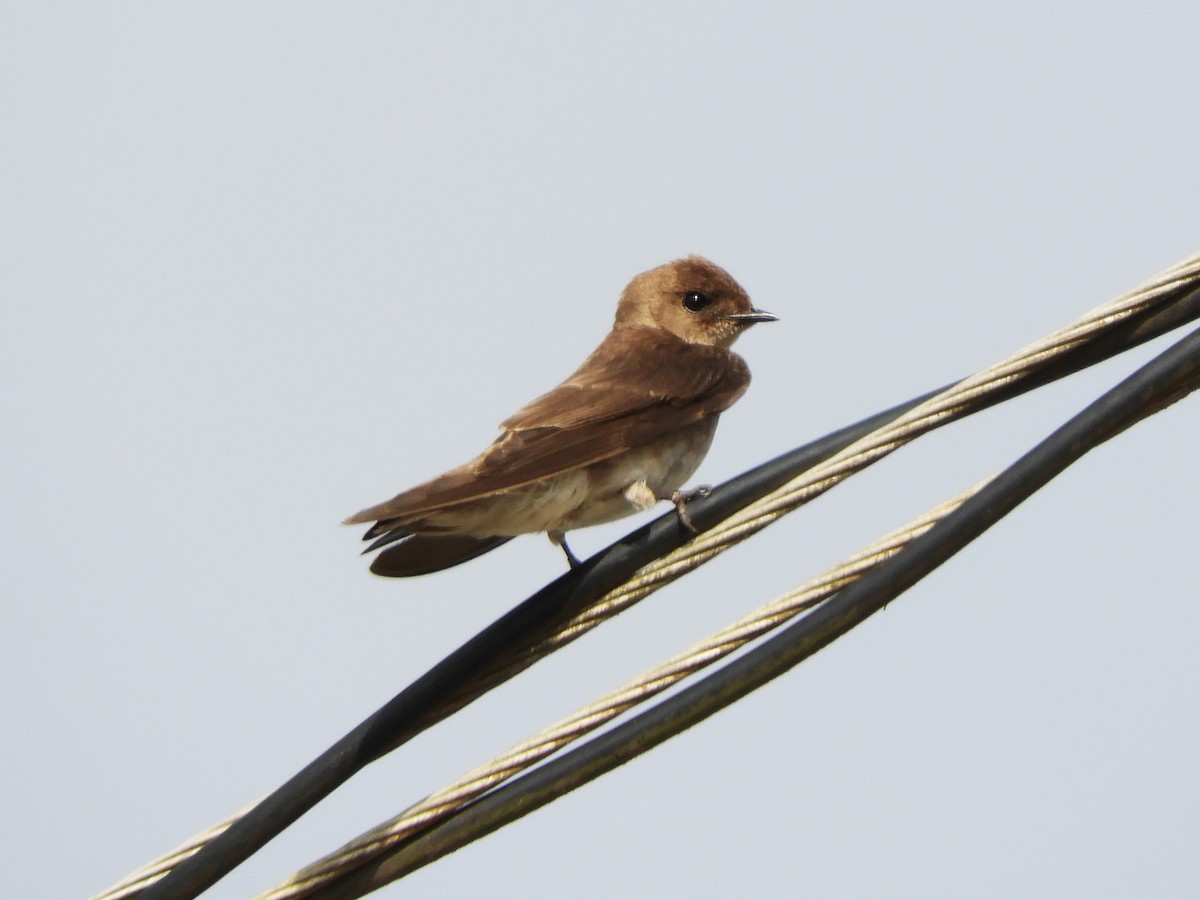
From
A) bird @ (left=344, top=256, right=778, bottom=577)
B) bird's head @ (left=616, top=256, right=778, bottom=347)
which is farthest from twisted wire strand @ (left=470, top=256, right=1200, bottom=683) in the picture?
bird's head @ (left=616, top=256, right=778, bottom=347)

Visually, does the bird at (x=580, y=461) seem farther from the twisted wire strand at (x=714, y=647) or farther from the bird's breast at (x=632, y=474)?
the twisted wire strand at (x=714, y=647)

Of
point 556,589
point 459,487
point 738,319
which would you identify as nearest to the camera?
point 556,589

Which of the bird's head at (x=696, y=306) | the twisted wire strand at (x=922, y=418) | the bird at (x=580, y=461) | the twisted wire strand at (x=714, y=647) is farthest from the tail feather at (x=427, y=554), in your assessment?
the bird's head at (x=696, y=306)

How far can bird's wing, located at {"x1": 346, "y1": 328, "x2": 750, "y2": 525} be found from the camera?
4.70m

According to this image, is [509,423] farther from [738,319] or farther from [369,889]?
[738,319]

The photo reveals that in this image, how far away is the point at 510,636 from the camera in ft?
13.0

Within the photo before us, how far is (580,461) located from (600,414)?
1.10 ft

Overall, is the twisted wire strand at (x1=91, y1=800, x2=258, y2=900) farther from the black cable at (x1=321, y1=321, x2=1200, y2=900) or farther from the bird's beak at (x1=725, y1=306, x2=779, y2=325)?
the bird's beak at (x1=725, y1=306, x2=779, y2=325)

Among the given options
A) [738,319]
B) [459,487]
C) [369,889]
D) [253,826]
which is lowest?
[369,889]

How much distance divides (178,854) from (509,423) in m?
2.08

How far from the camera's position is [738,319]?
7715 mm

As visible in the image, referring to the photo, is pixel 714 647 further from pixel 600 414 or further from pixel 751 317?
pixel 751 317

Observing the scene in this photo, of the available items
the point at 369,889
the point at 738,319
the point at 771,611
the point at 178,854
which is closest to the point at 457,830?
the point at 369,889

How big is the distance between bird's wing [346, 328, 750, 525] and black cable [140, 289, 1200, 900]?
20.7 inches
